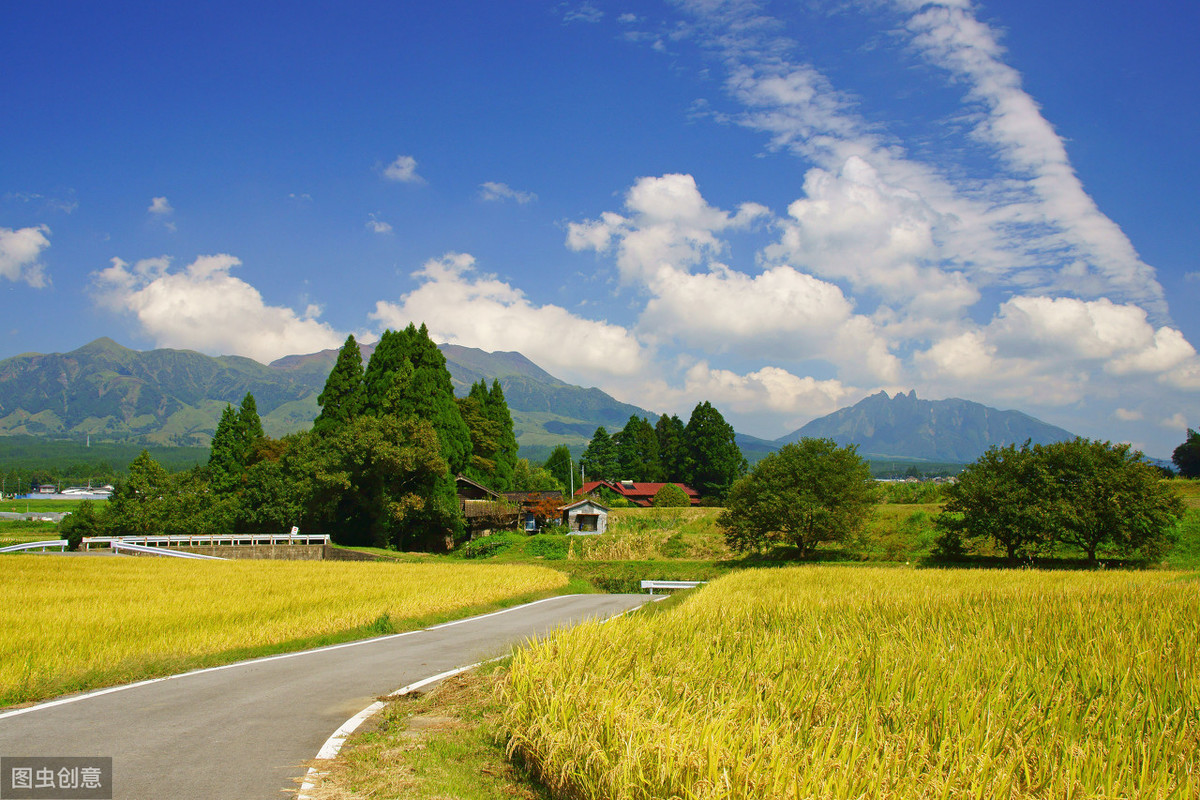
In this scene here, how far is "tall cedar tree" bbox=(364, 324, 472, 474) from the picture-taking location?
46.2 m

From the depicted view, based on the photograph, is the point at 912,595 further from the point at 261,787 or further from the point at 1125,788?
the point at 261,787

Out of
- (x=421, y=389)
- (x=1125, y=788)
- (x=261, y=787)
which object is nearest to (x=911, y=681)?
(x=1125, y=788)

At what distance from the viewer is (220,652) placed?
11.8m

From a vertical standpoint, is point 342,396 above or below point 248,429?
above

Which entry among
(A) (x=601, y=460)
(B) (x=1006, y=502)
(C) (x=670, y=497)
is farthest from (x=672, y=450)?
(B) (x=1006, y=502)

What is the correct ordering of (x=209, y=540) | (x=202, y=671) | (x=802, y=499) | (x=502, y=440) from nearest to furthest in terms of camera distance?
1. (x=202, y=671)
2. (x=802, y=499)
3. (x=209, y=540)
4. (x=502, y=440)

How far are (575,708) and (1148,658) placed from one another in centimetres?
570

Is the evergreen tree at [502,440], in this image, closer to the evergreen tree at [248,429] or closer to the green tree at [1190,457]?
the evergreen tree at [248,429]

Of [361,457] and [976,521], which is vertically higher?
[361,457]

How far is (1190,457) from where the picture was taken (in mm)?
65625

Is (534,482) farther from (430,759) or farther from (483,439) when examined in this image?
(430,759)

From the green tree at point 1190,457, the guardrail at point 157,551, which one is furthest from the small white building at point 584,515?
the green tree at point 1190,457

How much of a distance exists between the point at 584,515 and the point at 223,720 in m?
49.7

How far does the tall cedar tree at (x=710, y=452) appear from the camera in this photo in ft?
271
